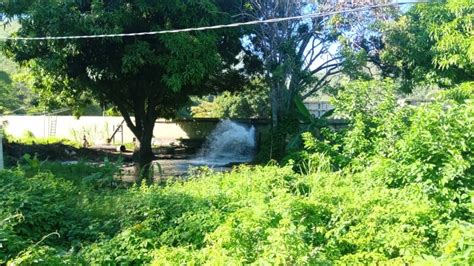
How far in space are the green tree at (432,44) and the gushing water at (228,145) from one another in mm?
7337

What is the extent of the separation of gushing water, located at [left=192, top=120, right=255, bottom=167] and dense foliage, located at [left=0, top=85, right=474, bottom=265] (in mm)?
11220

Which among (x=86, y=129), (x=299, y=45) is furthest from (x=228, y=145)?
(x=86, y=129)

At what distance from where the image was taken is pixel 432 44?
11.1m

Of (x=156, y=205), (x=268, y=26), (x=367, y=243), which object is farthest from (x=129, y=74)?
(x=367, y=243)

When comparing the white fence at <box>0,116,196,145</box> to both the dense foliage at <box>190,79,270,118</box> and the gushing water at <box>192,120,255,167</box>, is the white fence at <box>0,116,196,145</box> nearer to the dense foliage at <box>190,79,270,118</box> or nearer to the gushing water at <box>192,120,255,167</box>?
the gushing water at <box>192,120,255,167</box>

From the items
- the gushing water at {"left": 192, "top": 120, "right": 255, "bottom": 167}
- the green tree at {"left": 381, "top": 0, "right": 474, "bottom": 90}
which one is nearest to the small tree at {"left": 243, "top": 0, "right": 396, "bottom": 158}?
the green tree at {"left": 381, "top": 0, "right": 474, "bottom": 90}

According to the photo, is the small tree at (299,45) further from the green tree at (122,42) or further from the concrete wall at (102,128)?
the concrete wall at (102,128)

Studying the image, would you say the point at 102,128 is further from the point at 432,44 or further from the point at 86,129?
the point at 432,44

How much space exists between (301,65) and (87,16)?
6.09 meters

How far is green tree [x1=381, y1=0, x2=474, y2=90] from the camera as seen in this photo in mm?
7918

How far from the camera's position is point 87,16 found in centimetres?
1105

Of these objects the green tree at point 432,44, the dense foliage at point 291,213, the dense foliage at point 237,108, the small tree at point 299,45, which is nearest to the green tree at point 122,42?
the small tree at point 299,45

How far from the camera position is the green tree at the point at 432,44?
312 inches

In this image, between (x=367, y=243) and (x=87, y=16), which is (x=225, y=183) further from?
(x=87, y=16)
